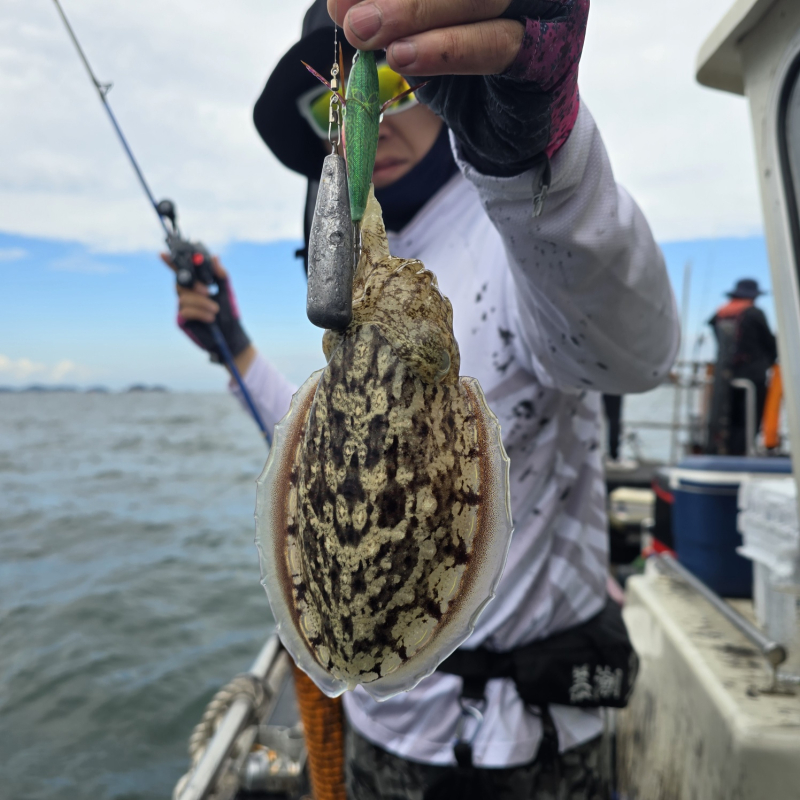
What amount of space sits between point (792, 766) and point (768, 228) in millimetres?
2216

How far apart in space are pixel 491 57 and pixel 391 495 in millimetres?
729

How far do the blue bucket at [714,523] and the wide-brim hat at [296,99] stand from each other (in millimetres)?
3906

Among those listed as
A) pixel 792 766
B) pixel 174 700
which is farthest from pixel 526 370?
pixel 174 700

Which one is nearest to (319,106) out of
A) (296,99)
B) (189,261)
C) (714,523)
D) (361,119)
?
(296,99)

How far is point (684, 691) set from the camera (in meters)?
3.23

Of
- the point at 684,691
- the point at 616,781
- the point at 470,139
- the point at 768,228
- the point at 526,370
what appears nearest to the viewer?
the point at 470,139

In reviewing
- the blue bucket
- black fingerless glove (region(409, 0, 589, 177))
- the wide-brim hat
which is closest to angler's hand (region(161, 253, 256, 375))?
the wide-brim hat

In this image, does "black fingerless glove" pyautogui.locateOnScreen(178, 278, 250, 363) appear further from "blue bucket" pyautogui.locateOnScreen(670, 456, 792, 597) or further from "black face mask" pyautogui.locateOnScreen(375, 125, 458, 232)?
"blue bucket" pyautogui.locateOnScreen(670, 456, 792, 597)

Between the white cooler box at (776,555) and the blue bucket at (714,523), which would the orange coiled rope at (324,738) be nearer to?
the white cooler box at (776,555)

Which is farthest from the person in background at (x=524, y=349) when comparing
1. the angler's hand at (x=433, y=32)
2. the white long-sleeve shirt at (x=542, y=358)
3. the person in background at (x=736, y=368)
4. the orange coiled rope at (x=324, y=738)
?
the person in background at (x=736, y=368)

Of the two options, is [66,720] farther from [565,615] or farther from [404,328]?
[404,328]

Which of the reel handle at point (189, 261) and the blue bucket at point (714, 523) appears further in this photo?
the blue bucket at point (714, 523)

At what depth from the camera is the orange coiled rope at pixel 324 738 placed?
2.83m

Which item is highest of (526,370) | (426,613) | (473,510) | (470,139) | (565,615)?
(470,139)
